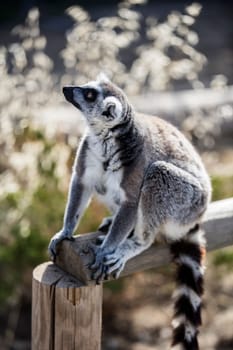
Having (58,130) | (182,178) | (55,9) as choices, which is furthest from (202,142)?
(55,9)

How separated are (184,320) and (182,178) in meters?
0.59

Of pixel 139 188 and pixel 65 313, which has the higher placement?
pixel 139 188

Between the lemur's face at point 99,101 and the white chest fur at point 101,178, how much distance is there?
0.13 m

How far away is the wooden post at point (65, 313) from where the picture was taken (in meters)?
2.48

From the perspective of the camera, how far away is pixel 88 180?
3.11 meters

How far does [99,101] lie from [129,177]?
0.30m

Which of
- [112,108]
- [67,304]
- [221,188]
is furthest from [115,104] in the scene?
[221,188]

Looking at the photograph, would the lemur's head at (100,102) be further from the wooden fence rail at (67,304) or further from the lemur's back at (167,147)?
the wooden fence rail at (67,304)

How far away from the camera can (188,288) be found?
2953mm

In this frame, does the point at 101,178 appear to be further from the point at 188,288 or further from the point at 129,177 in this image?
the point at 188,288

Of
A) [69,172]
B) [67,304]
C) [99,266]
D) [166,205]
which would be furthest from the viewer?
[69,172]

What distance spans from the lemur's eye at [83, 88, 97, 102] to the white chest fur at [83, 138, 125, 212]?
8.0 inches

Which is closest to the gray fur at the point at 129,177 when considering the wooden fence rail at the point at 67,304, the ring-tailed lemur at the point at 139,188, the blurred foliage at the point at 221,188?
the ring-tailed lemur at the point at 139,188

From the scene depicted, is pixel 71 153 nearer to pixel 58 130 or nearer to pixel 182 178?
pixel 58 130
